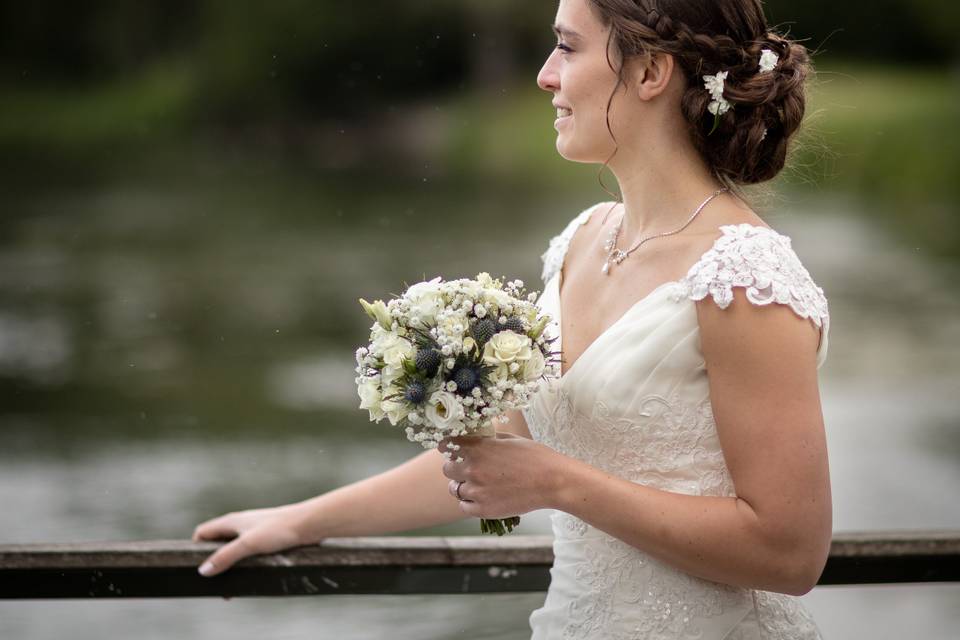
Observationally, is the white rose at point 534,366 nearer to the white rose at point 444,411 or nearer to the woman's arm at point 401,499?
the white rose at point 444,411

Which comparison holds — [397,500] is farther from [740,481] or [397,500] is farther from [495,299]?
[740,481]

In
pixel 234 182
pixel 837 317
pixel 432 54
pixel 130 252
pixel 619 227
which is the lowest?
pixel 837 317

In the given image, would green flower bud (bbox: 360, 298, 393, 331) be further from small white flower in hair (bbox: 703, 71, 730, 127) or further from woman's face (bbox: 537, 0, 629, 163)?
small white flower in hair (bbox: 703, 71, 730, 127)

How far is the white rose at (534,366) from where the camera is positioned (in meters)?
1.81

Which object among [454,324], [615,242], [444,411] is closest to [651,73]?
[615,242]

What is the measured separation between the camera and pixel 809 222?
20.2m

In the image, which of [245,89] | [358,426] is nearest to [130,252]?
[358,426]

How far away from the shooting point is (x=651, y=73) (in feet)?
6.42

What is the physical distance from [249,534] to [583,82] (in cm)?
97

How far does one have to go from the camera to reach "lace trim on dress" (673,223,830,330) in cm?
179

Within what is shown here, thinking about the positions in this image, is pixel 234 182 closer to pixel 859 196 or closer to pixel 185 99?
pixel 185 99

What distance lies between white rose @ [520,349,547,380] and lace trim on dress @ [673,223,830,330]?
0.77 feet

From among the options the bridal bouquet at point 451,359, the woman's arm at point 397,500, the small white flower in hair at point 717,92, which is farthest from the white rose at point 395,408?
the small white flower in hair at point 717,92

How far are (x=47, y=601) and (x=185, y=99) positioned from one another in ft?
117
